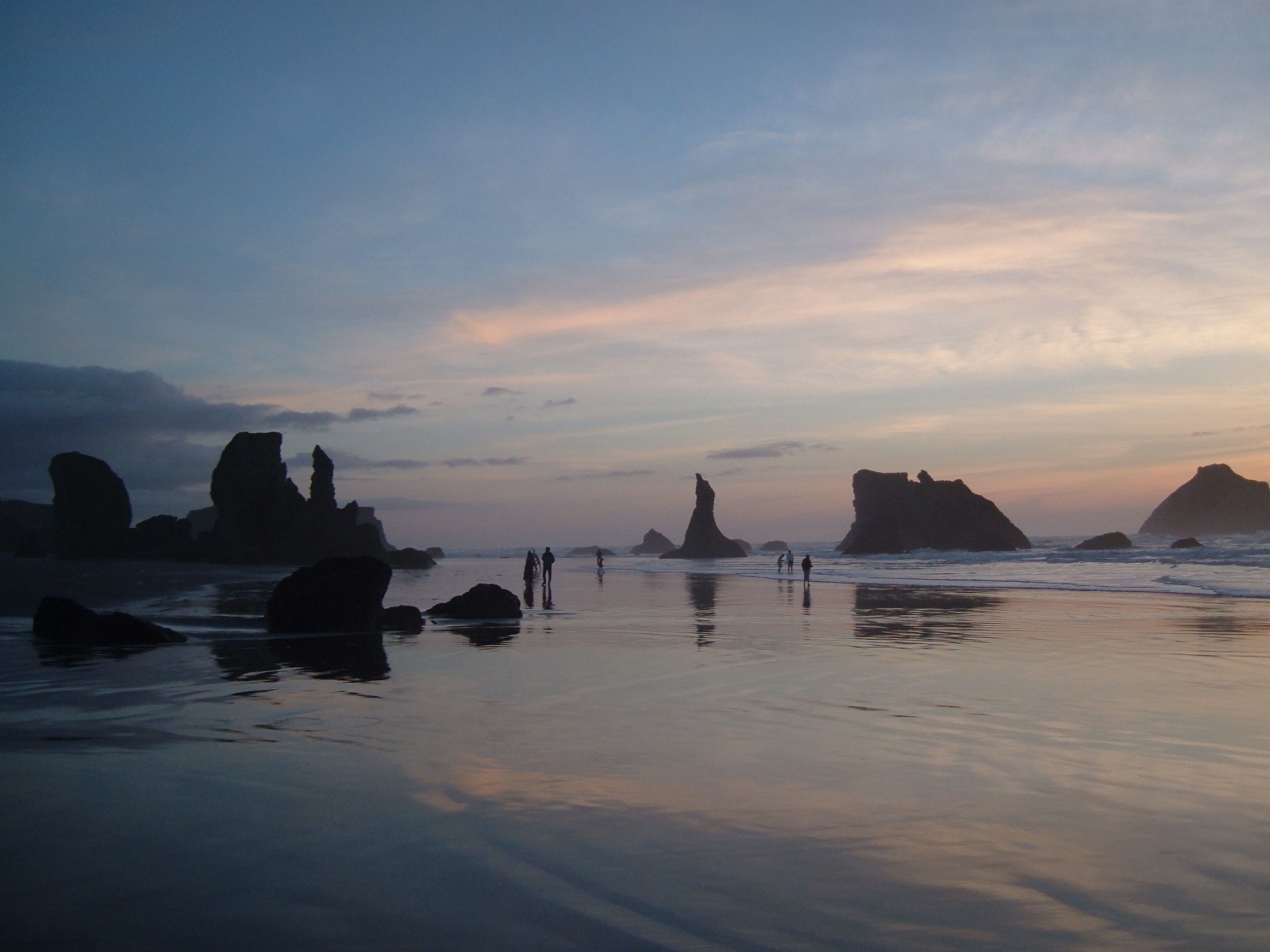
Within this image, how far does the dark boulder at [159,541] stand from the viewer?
75750 mm

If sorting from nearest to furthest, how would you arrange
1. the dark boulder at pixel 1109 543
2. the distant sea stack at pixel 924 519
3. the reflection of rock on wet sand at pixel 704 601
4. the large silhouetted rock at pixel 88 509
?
the reflection of rock on wet sand at pixel 704 601 < the large silhouetted rock at pixel 88 509 < the dark boulder at pixel 1109 543 < the distant sea stack at pixel 924 519

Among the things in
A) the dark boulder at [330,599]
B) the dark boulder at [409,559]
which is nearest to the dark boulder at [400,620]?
the dark boulder at [330,599]

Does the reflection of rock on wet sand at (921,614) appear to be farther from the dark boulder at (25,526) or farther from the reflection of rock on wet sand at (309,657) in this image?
the dark boulder at (25,526)

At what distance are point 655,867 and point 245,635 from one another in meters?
15.1

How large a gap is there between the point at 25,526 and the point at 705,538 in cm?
9606

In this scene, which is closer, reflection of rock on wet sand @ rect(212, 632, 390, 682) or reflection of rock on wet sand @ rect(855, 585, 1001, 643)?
reflection of rock on wet sand @ rect(212, 632, 390, 682)

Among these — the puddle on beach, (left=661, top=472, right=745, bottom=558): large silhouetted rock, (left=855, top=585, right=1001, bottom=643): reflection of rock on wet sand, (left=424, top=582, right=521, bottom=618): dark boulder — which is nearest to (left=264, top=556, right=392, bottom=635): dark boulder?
(left=424, top=582, right=521, bottom=618): dark boulder

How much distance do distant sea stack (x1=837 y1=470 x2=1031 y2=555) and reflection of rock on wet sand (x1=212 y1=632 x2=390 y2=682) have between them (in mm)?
106700

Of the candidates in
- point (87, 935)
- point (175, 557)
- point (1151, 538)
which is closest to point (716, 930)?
point (87, 935)

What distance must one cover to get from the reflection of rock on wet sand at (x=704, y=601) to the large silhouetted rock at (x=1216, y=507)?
440 feet

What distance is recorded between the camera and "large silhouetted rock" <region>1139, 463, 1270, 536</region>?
5866 inches

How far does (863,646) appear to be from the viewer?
16.3 meters

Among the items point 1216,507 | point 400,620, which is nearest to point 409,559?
point 400,620

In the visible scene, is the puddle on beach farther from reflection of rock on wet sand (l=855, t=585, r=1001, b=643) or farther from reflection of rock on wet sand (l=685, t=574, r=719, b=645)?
reflection of rock on wet sand (l=685, t=574, r=719, b=645)
